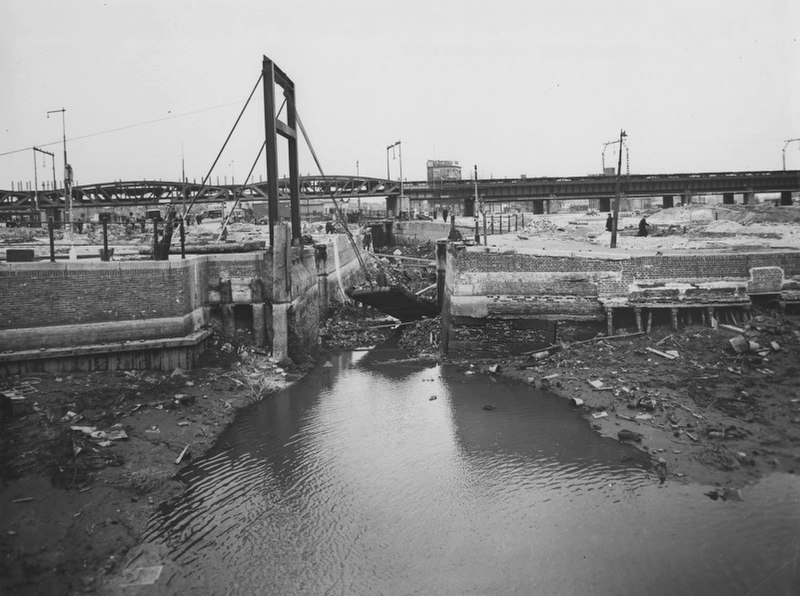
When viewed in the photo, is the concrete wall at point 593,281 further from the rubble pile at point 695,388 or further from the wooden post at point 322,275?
the wooden post at point 322,275

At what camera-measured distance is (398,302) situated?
60.0 ft

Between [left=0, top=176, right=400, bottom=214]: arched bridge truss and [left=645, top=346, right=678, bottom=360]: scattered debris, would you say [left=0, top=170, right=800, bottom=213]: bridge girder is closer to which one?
[left=0, top=176, right=400, bottom=214]: arched bridge truss

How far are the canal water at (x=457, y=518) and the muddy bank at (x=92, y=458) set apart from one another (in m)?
0.42

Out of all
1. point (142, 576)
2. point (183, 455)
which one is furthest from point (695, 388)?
point (142, 576)

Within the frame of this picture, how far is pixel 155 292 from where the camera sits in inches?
472

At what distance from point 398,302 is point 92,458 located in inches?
446

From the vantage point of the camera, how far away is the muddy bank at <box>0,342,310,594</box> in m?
6.13

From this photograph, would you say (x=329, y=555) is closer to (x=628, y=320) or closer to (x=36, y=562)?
(x=36, y=562)

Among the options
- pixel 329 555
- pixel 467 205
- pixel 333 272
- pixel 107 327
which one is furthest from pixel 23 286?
pixel 467 205

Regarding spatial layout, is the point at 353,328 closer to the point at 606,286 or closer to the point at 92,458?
the point at 606,286

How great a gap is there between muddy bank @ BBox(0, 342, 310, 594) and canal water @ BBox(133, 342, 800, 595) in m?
0.42

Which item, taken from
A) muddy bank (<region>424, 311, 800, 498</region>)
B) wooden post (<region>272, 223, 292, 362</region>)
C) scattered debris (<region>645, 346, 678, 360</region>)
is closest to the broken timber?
muddy bank (<region>424, 311, 800, 498</region>)

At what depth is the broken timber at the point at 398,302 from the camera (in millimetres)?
17625

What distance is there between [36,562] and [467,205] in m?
50.3
